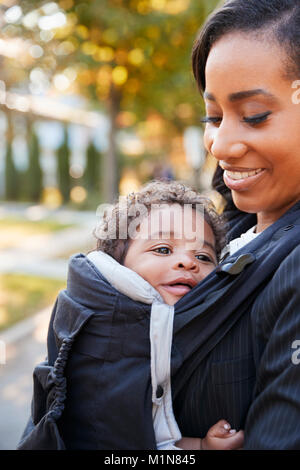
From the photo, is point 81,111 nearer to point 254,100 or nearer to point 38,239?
point 38,239

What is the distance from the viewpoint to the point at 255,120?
1.18m

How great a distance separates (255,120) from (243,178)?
0.17 m

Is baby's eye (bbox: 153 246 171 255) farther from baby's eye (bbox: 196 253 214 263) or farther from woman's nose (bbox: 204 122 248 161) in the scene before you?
woman's nose (bbox: 204 122 248 161)

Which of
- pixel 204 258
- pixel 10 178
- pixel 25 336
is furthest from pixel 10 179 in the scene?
pixel 204 258

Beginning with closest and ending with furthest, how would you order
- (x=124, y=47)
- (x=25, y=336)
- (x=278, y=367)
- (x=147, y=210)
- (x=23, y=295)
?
(x=278, y=367) → (x=147, y=210) → (x=25, y=336) → (x=23, y=295) → (x=124, y=47)

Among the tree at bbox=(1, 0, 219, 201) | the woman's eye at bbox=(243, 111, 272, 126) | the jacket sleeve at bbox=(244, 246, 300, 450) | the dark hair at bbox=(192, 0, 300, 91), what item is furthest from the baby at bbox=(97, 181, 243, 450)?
the tree at bbox=(1, 0, 219, 201)

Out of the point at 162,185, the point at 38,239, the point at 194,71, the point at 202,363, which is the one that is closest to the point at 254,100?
the point at 194,71

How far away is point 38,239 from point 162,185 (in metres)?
9.09

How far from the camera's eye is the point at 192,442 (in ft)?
4.05

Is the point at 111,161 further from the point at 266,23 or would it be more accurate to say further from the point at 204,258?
the point at 266,23

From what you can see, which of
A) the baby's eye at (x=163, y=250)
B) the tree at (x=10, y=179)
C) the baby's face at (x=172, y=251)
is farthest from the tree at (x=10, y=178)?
the baby's eye at (x=163, y=250)

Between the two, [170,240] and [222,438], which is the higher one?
[170,240]

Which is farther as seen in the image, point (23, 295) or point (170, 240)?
point (23, 295)

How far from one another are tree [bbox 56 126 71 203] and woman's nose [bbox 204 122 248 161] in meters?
18.3
